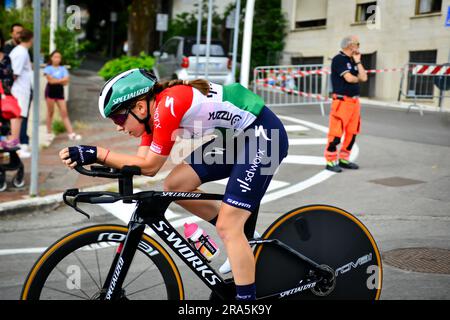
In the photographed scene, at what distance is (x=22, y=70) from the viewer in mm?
9531

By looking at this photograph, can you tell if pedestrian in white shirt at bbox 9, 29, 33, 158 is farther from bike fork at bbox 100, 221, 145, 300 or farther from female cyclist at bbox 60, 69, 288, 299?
bike fork at bbox 100, 221, 145, 300

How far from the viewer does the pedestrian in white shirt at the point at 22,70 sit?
9.46m

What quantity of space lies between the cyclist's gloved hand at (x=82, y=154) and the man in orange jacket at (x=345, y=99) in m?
6.34

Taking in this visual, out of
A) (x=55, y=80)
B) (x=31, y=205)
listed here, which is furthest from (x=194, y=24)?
(x=31, y=205)

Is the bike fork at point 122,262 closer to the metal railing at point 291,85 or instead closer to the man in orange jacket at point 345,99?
the man in orange jacket at point 345,99

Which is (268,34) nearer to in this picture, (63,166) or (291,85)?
(291,85)

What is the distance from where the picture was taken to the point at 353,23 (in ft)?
64.7

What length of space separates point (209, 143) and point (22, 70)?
6.52 metres

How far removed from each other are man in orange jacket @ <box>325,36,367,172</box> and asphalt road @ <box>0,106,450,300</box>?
417 millimetres

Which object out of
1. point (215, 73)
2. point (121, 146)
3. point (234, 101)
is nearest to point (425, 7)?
point (215, 73)

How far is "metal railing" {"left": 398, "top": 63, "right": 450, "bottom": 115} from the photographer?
1530cm

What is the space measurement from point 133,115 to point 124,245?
692 millimetres

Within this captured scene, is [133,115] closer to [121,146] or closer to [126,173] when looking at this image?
[126,173]

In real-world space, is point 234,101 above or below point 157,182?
above
